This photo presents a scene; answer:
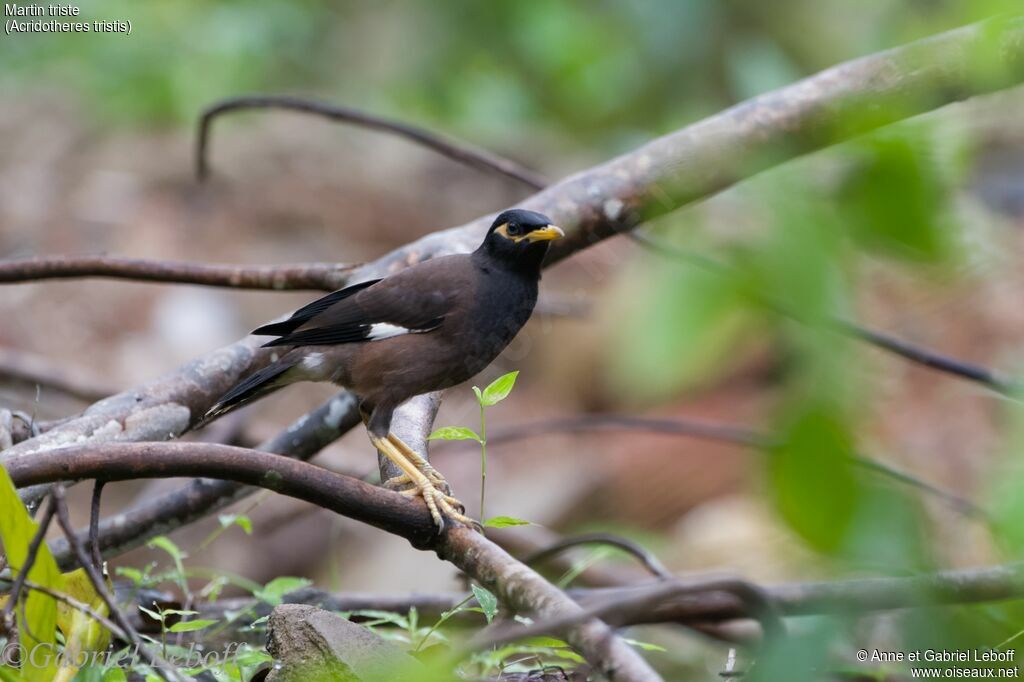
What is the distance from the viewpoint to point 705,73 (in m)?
10.8

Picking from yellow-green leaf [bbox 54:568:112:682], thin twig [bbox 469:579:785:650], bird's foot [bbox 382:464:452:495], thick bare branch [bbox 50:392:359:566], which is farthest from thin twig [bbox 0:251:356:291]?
thin twig [bbox 469:579:785:650]

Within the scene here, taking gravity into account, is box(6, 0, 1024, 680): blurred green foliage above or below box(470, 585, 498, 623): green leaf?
above

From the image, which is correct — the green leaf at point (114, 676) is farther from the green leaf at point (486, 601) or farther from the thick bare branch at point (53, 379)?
the thick bare branch at point (53, 379)

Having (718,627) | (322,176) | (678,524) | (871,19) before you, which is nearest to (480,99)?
(322,176)

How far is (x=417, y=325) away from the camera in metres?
3.46

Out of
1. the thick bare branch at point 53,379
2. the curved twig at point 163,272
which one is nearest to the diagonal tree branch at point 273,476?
the curved twig at point 163,272

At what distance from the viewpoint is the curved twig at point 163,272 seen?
11.4 ft

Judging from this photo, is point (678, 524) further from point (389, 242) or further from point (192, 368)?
point (192, 368)

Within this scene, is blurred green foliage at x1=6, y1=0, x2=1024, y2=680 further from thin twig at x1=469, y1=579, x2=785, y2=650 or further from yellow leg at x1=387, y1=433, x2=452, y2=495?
yellow leg at x1=387, y1=433, x2=452, y2=495

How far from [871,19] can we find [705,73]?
1.63 meters

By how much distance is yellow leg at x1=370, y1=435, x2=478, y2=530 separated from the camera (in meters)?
2.61

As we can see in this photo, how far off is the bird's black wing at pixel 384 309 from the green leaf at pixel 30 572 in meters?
1.48

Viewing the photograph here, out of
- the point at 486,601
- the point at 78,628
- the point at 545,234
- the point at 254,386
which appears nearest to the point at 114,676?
the point at 78,628

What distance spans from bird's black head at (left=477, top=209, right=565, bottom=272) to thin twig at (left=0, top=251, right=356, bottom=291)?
1.94ft
